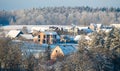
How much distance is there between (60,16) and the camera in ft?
271

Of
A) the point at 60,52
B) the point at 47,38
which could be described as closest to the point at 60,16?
the point at 47,38

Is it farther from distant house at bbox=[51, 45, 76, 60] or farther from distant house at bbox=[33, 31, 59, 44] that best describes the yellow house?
distant house at bbox=[51, 45, 76, 60]

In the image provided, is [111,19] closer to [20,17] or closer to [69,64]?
[20,17]

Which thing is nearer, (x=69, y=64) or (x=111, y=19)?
(x=69, y=64)

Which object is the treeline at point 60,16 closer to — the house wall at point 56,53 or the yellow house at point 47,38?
the yellow house at point 47,38

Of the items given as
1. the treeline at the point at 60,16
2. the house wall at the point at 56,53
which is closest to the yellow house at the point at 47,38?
the house wall at the point at 56,53

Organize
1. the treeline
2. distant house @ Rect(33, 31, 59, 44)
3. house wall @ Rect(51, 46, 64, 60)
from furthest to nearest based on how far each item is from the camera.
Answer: the treeline < distant house @ Rect(33, 31, 59, 44) < house wall @ Rect(51, 46, 64, 60)

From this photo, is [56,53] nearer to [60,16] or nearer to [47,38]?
[47,38]

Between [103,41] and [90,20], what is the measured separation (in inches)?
2195

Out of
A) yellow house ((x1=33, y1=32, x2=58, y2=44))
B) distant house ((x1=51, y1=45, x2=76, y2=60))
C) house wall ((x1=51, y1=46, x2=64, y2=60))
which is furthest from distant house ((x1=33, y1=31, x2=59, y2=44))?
house wall ((x1=51, y1=46, x2=64, y2=60))

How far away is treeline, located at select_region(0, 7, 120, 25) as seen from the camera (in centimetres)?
7557

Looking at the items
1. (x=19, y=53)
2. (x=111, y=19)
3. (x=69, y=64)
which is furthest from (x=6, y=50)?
(x=111, y=19)

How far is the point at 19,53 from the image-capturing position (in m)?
18.7

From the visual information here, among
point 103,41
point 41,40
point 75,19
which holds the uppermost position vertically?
point 103,41
